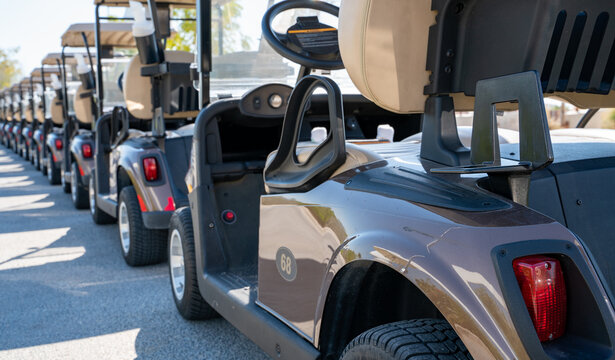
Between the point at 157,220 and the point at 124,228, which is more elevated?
the point at 157,220

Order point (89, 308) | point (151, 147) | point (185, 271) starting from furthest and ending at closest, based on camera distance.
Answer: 1. point (151, 147)
2. point (89, 308)
3. point (185, 271)

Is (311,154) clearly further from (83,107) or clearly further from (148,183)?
(83,107)

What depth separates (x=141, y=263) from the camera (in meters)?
4.77

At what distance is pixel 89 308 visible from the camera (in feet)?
12.4

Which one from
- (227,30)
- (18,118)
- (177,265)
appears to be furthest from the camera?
(18,118)

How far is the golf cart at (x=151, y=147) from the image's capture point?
15.4 feet

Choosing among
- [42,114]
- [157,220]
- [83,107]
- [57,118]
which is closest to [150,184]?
[157,220]

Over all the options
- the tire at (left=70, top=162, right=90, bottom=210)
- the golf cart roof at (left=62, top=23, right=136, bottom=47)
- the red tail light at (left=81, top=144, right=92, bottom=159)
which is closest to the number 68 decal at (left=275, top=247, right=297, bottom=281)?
the red tail light at (left=81, top=144, right=92, bottom=159)

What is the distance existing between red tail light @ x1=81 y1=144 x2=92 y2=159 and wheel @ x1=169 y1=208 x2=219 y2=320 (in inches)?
178

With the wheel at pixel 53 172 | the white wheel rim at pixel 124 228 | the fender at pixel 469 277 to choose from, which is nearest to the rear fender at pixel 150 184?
the white wheel rim at pixel 124 228

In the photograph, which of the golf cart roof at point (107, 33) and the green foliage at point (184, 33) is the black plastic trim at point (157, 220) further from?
the golf cart roof at point (107, 33)

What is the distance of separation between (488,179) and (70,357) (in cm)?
236

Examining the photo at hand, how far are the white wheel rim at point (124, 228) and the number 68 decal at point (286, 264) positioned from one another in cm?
303

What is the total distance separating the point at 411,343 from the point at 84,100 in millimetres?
7890
